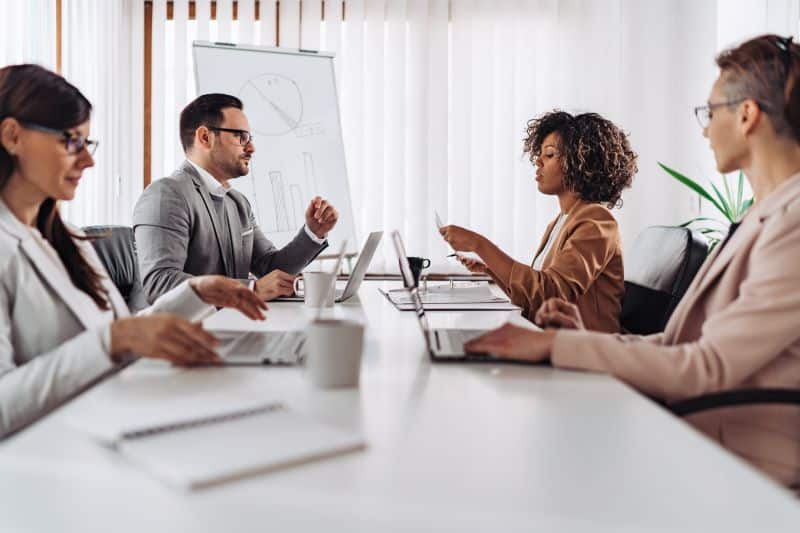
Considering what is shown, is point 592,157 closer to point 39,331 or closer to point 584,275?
point 584,275

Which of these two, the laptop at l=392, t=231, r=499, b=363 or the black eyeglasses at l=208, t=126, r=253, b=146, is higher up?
the black eyeglasses at l=208, t=126, r=253, b=146

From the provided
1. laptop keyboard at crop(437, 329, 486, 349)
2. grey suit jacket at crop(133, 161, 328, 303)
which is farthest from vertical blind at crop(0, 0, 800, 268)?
laptop keyboard at crop(437, 329, 486, 349)

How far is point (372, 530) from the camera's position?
612 millimetres

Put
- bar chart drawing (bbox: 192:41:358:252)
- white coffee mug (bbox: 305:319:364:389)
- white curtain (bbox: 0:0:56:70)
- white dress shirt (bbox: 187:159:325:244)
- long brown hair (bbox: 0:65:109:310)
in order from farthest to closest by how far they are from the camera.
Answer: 1. bar chart drawing (bbox: 192:41:358:252)
2. white curtain (bbox: 0:0:56:70)
3. white dress shirt (bbox: 187:159:325:244)
4. long brown hair (bbox: 0:65:109:310)
5. white coffee mug (bbox: 305:319:364:389)

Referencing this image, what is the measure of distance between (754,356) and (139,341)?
0.97 metres

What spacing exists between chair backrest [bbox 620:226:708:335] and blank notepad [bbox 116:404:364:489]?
57.6 inches

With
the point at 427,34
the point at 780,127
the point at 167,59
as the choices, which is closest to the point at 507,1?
the point at 427,34

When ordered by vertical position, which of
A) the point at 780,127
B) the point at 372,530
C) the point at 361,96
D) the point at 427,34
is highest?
the point at 427,34

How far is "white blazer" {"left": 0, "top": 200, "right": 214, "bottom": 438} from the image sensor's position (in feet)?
3.66

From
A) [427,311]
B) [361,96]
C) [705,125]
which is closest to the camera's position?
[705,125]

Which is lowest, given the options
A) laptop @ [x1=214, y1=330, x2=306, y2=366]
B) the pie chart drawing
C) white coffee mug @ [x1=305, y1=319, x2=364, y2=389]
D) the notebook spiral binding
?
laptop @ [x1=214, y1=330, x2=306, y2=366]

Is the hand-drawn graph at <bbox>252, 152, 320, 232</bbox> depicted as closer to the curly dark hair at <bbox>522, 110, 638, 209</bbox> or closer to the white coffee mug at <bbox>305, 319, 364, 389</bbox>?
the curly dark hair at <bbox>522, 110, 638, 209</bbox>

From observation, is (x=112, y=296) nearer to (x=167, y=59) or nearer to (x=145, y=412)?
(x=145, y=412)

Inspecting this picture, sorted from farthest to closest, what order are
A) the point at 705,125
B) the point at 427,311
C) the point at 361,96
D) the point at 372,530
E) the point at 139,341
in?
1. the point at 361,96
2. the point at 427,311
3. the point at 705,125
4. the point at 139,341
5. the point at 372,530
